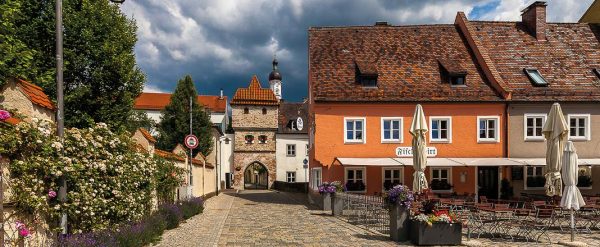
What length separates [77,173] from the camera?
841cm

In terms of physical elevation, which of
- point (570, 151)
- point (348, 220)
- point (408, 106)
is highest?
point (408, 106)

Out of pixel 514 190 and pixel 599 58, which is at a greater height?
pixel 599 58

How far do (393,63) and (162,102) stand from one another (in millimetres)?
55101

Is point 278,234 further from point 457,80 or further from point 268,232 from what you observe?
point 457,80

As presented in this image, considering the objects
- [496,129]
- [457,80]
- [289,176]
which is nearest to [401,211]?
[496,129]

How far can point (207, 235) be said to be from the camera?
1382 cm

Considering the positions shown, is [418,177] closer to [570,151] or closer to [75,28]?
[570,151]

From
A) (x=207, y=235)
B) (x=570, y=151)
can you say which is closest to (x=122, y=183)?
(x=207, y=235)

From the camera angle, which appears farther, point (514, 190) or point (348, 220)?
point (514, 190)

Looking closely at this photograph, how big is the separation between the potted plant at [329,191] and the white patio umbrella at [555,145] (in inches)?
338

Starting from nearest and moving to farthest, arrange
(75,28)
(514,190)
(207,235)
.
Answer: (207,235), (75,28), (514,190)

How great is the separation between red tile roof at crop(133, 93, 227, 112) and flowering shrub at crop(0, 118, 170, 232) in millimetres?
60640

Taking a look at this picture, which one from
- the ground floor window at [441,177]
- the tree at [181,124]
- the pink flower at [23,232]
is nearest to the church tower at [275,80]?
the tree at [181,124]

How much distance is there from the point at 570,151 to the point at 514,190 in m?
12.3
